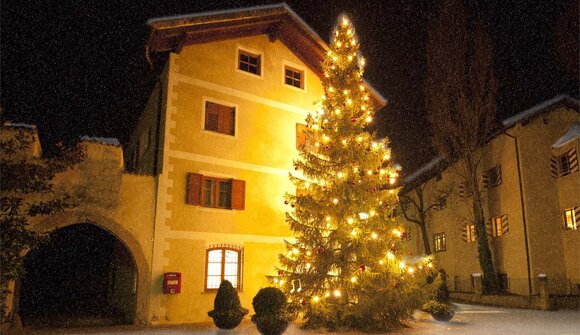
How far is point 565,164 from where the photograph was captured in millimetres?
21750

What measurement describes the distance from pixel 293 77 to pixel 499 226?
13.8 metres

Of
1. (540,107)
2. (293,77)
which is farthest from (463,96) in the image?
(293,77)

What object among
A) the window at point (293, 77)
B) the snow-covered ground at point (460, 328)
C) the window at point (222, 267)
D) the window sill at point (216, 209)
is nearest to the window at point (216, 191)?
the window sill at point (216, 209)

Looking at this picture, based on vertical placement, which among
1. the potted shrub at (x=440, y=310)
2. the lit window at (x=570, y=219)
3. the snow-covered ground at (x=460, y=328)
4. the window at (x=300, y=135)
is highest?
the window at (x=300, y=135)

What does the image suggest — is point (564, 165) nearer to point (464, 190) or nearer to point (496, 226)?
point (496, 226)

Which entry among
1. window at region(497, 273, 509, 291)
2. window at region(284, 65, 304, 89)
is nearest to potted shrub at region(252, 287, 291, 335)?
window at region(284, 65, 304, 89)

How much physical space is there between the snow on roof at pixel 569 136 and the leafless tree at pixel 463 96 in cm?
314

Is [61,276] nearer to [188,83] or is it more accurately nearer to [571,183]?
[188,83]

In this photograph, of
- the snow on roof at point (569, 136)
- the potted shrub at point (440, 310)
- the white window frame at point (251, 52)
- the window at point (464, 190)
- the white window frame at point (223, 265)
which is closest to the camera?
the potted shrub at point (440, 310)

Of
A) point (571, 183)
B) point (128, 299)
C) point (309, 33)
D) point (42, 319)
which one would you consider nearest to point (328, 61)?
point (309, 33)

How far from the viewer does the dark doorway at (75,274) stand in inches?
746

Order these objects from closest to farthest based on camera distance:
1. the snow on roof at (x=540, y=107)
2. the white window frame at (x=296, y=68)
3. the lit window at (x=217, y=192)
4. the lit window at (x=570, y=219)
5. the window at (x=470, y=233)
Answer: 1. the lit window at (x=217, y=192)
2. the white window frame at (x=296, y=68)
3. the lit window at (x=570, y=219)
4. the snow on roof at (x=540, y=107)
5. the window at (x=470, y=233)

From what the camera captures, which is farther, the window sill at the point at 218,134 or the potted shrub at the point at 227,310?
the window sill at the point at 218,134

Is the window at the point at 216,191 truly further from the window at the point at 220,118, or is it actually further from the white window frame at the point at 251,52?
the white window frame at the point at 251,52
